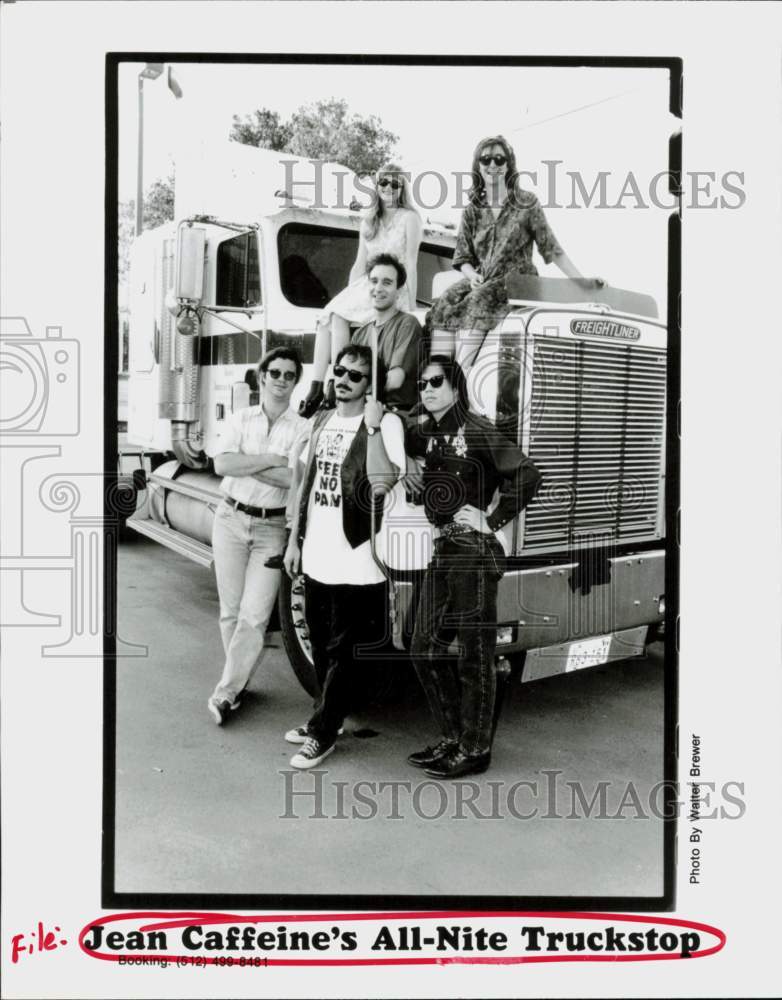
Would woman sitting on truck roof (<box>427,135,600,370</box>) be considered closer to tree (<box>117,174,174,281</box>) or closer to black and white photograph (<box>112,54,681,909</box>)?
black and white photograph (<box>112,54,681,909</box>)

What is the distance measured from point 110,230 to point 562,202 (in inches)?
68.8

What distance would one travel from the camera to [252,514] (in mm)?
3260

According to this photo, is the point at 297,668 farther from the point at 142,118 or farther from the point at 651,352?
the point at 142,118

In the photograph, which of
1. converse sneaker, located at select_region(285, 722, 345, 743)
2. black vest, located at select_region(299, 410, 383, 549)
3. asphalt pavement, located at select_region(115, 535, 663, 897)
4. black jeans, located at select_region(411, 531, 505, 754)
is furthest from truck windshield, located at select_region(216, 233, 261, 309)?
converse sneaker, located at select_region(285, 722, 345, 743)

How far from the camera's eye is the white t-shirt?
10.2ft

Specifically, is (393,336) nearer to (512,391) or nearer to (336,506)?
(512,391)

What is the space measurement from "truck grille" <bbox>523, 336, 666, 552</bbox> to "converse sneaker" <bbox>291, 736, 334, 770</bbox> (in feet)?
3.78

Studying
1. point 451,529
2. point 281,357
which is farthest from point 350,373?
point 451,529

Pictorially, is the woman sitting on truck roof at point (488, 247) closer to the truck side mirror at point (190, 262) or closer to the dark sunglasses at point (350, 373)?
the dark sunglasses at point (350, 373)

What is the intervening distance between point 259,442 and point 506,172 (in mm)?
1421

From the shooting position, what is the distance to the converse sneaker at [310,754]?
10.4ft

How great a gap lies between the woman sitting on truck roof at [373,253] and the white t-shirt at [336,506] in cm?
15

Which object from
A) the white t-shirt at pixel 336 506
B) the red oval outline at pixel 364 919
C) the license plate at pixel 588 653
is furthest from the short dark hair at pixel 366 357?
the red oval outline at pixel 364 919

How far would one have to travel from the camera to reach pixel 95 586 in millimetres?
3146
